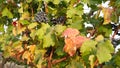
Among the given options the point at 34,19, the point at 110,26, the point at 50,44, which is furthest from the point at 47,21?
the point at 110,26

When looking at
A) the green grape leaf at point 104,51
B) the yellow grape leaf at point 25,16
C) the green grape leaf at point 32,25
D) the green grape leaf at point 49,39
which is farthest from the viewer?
the yellow grape leaf at point 25,16

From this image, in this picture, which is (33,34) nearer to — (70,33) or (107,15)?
(70,33)

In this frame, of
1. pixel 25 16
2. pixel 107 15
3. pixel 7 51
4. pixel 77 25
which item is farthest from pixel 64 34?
pixel 7 51

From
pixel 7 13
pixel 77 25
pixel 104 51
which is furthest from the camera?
pixel 7 13

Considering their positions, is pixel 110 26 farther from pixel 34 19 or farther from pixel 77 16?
pixel 34 19

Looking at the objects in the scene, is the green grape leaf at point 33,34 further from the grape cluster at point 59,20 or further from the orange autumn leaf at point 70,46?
the orange autumn leaf at point 70,46

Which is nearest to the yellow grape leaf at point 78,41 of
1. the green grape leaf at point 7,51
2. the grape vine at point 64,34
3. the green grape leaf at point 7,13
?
the grape vine at point 64,34
